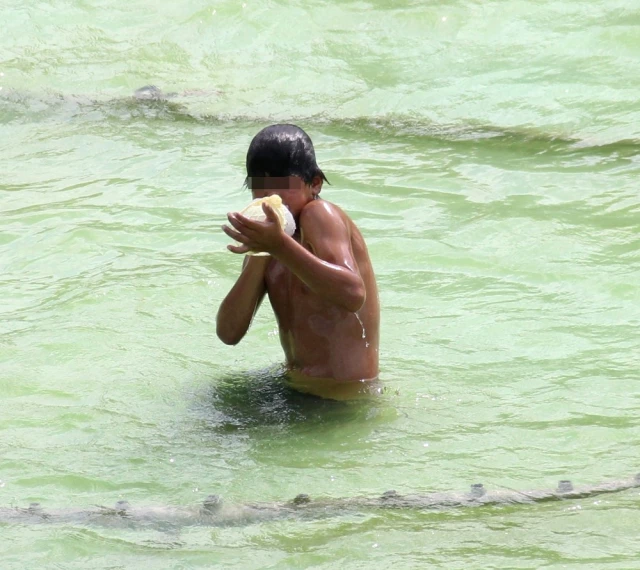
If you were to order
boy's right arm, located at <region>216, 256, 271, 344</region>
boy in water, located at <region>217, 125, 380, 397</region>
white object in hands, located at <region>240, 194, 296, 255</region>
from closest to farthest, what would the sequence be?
white object in hands, located at <region>240, 194, 296, 255</region> < boy in water, located at <region>217, 125, 380, 397</region> < boy's right arm, located at <region>216, 256, 271, 344</region>

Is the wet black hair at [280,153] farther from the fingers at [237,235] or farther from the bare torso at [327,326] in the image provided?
the fingers at [237,235]

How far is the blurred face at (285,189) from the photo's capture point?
446cm

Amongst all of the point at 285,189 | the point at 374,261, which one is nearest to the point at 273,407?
the point at 285,189

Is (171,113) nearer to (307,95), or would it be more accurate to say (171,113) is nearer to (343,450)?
(307,95)

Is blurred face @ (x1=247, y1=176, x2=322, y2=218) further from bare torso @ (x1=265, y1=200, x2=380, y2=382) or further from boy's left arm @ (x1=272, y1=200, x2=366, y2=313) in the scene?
bare torso @ (x1=265, y1=200, x2=380, y2=382)

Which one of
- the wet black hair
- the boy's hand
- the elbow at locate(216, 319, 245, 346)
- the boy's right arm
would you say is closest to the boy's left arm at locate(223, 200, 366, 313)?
the boy's hand

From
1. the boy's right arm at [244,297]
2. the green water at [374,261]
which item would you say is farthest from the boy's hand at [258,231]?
the green water at [374,261]

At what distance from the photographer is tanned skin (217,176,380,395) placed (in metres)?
4.34

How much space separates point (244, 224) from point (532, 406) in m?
1.64

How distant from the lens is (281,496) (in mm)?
4266

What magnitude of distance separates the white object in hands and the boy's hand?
35 mm

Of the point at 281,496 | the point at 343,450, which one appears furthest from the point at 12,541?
the point at 343,450

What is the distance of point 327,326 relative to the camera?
15.6 ft

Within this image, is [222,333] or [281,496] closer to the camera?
[281,496]
